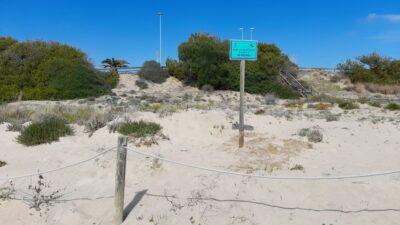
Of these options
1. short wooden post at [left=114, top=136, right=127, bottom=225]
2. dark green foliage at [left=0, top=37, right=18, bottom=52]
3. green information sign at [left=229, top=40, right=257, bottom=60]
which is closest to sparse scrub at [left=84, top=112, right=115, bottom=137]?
green information sign at [left=229, top=40, right=257, bottom=60]

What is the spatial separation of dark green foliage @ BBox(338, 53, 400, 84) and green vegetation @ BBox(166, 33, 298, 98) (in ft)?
21.9

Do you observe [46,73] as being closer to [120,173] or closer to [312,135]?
[312,135]

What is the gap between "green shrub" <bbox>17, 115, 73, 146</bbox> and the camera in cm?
1030

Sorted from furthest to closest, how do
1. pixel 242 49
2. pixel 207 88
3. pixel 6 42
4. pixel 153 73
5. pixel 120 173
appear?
1. pixel 153 73
2. pixel 207 88
3. pixel 6 42
4. pixel 242 49
5. pixel 120 173

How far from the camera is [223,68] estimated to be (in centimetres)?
3603

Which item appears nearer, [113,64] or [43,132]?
[43,132]

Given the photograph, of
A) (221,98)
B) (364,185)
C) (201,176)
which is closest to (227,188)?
(201,176)

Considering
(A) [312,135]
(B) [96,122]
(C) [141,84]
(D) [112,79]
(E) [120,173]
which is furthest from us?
(C) [141,84]

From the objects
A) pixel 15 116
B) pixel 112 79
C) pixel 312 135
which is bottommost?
pixel 312 135

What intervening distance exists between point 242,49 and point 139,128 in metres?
3.22

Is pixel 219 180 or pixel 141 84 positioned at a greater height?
pixel 141 84

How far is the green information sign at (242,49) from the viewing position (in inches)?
398

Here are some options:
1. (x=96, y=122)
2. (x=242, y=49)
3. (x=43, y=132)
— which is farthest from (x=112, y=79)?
(x=242, y=49)

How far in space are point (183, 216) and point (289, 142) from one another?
488 centimetres
